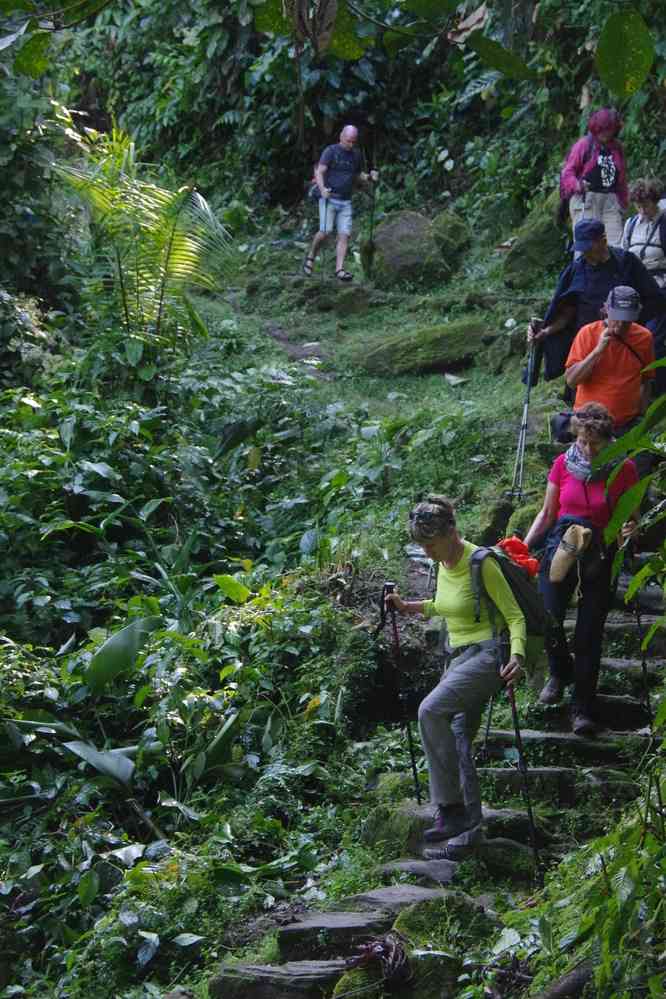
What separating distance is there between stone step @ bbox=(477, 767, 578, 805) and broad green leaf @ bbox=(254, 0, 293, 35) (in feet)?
13.3

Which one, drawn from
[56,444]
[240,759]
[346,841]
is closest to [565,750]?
[346,841]

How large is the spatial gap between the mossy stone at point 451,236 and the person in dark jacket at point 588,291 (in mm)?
7625

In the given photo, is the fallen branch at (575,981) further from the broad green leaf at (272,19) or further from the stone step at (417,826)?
the broad green leaf at (272,19)

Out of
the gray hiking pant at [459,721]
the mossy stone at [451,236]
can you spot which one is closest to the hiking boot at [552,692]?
the gray hiking pant at [459,721]

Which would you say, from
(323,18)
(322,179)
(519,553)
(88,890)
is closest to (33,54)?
(323,18)

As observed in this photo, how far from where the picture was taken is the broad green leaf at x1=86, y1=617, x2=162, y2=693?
24.1 feet

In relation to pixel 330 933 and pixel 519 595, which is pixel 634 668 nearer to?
pixel 519 595

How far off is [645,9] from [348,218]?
→ 12.6ft

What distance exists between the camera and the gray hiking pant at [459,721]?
5664mm

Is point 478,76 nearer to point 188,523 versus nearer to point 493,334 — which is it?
point 493,334

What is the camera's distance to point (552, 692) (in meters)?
6.83

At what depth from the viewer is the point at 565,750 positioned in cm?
653

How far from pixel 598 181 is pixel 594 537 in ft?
17.7

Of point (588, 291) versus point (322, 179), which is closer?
point (588, 291)
